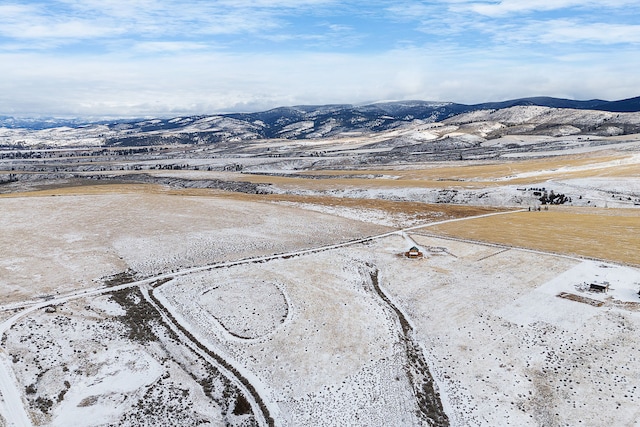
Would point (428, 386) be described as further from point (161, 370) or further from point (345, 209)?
point (345, 209)

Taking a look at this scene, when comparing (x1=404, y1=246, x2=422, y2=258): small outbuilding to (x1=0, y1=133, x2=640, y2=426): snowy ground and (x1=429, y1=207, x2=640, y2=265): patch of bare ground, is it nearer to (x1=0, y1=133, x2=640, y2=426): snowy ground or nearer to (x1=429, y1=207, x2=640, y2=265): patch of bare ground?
(x1=0, y1=133, x2=640, y2=426): snowy ground

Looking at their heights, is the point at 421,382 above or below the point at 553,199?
below

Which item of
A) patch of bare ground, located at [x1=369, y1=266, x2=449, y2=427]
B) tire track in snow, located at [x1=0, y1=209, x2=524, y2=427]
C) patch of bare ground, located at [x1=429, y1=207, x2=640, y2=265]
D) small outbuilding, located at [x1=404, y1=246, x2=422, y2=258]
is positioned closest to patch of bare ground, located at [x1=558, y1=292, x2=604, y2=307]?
patch of bare ground, located at [x1=429, y1=207, x2=640, y2=265]

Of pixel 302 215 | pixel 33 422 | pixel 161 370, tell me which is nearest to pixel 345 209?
pixel 302 215

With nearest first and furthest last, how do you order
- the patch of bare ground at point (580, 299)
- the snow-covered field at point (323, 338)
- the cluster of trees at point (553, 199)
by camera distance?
the snow-covered field at point (323, 338) → the patch of bare ground at point (580, 299) → the cluster of trees at point (553, 199)

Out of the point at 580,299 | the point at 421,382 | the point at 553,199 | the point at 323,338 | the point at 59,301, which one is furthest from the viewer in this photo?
the point at 553,199

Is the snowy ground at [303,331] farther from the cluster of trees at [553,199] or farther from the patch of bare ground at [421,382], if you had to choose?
the cluster of trees at [553,199]

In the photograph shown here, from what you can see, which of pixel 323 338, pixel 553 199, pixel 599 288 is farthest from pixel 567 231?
pixel 323 338

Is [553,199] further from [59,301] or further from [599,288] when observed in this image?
[59,301]

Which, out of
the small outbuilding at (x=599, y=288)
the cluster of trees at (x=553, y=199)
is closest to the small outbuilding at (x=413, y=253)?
the small outbuilding at (x=599, y=288)
